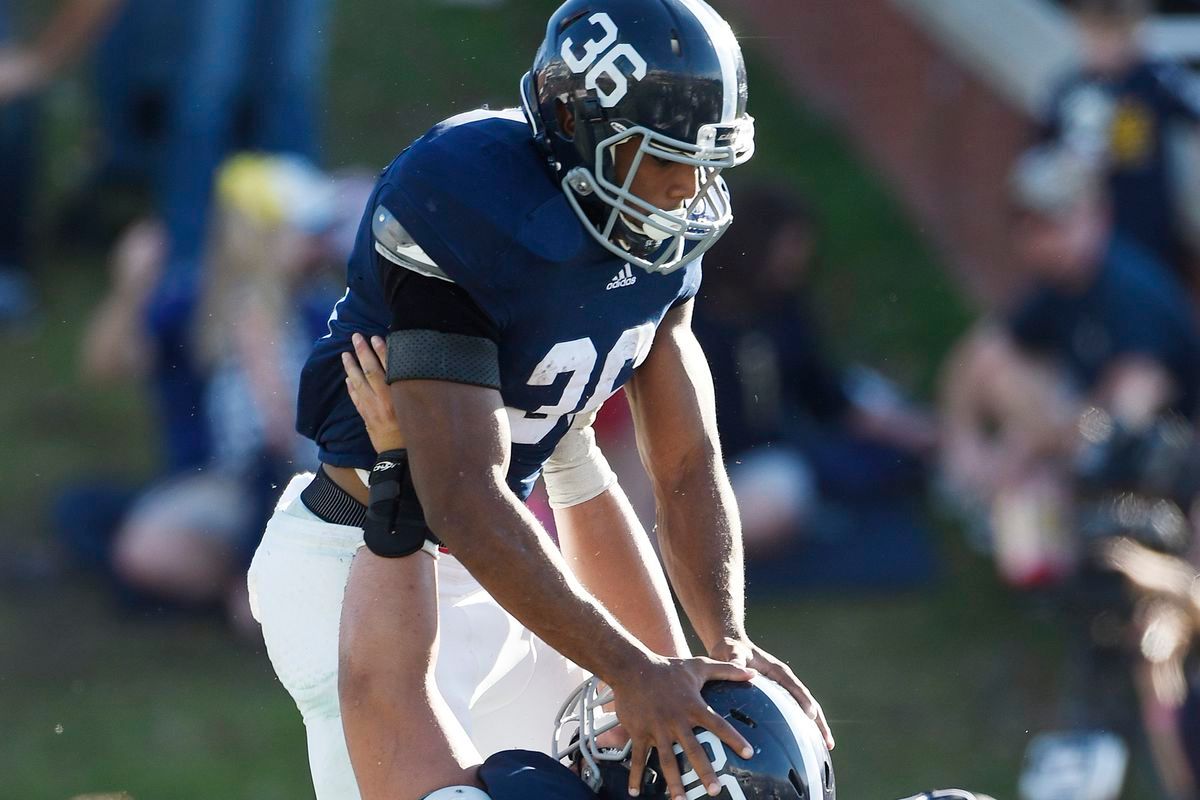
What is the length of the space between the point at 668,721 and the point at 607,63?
1068mm

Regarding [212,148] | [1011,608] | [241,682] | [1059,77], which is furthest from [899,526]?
[212,148]

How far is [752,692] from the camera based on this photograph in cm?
294

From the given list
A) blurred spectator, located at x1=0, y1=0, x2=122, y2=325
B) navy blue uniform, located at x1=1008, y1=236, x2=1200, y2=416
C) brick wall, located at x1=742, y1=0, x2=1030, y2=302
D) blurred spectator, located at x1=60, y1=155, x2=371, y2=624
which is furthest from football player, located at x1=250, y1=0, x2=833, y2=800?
blurred spectator, located at x1=0, y1=0, x2=122, y2=325

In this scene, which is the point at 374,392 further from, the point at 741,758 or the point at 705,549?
the point at 741,758

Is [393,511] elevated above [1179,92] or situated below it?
above

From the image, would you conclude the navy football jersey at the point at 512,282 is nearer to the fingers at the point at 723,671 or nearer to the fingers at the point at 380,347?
the fingers at the point at 380,347

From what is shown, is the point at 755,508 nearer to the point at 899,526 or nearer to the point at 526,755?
the point at 899,526

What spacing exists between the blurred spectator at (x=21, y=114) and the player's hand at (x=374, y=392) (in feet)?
19.1

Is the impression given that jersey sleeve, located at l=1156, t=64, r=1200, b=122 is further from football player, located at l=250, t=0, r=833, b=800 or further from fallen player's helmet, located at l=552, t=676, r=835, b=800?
fallen player's helmet, located at l=552, t=676, r=835, b=800

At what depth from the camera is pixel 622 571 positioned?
11.2ft

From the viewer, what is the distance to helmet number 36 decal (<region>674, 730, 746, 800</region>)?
9.11 feet

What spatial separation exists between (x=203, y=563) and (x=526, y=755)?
3937 mm

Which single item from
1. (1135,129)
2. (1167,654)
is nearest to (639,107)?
(1167,654)

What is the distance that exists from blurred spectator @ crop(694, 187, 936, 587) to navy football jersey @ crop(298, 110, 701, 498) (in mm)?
3270
